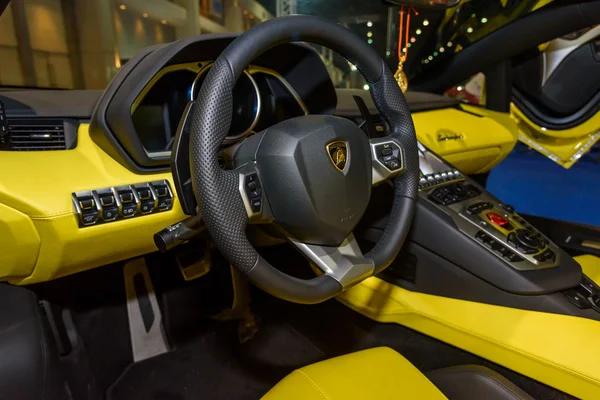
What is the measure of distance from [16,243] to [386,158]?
0.81 metres

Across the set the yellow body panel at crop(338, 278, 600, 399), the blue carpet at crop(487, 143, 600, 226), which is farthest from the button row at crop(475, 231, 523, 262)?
the blue carpet at crop(487, 143, 600, 226)

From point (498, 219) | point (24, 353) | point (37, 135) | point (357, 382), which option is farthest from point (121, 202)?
point (498, 219)

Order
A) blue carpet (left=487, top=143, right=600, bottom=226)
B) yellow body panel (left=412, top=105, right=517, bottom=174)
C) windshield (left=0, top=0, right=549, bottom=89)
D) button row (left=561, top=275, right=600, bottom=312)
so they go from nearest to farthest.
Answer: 1. button row (left=561, top=275, right=600, bottom=312)
2. yellow body panel (left=412, top=105, right=517, bottom=174)
3. windshield (left=0, top=0, right=549, bottom=89)
4. blue carpet (left=487, top=143, right=600, bottom=226)

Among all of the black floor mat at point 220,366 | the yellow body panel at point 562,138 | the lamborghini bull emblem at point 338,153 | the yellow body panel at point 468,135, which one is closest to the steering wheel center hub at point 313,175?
the lamborghini bull emblem at point 338,153

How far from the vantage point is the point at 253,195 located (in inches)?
29.7

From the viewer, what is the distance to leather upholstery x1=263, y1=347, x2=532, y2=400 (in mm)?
755

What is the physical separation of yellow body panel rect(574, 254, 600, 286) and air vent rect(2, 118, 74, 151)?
1528 millimetres

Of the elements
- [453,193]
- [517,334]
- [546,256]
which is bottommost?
[517,334]

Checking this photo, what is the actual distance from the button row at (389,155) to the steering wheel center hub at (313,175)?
0.26ft

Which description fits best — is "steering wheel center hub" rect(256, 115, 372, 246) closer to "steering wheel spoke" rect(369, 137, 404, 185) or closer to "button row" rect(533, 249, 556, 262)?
"steering wheel spoke" rect(369, 137, 404, 185)

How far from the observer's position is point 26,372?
95cm

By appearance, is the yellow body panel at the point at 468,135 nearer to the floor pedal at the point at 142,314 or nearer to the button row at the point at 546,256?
the button row at the point at 546,256

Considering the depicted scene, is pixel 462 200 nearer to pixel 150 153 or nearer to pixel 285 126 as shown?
pixel 285 126

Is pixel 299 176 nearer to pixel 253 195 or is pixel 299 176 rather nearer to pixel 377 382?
pixel 253 195
